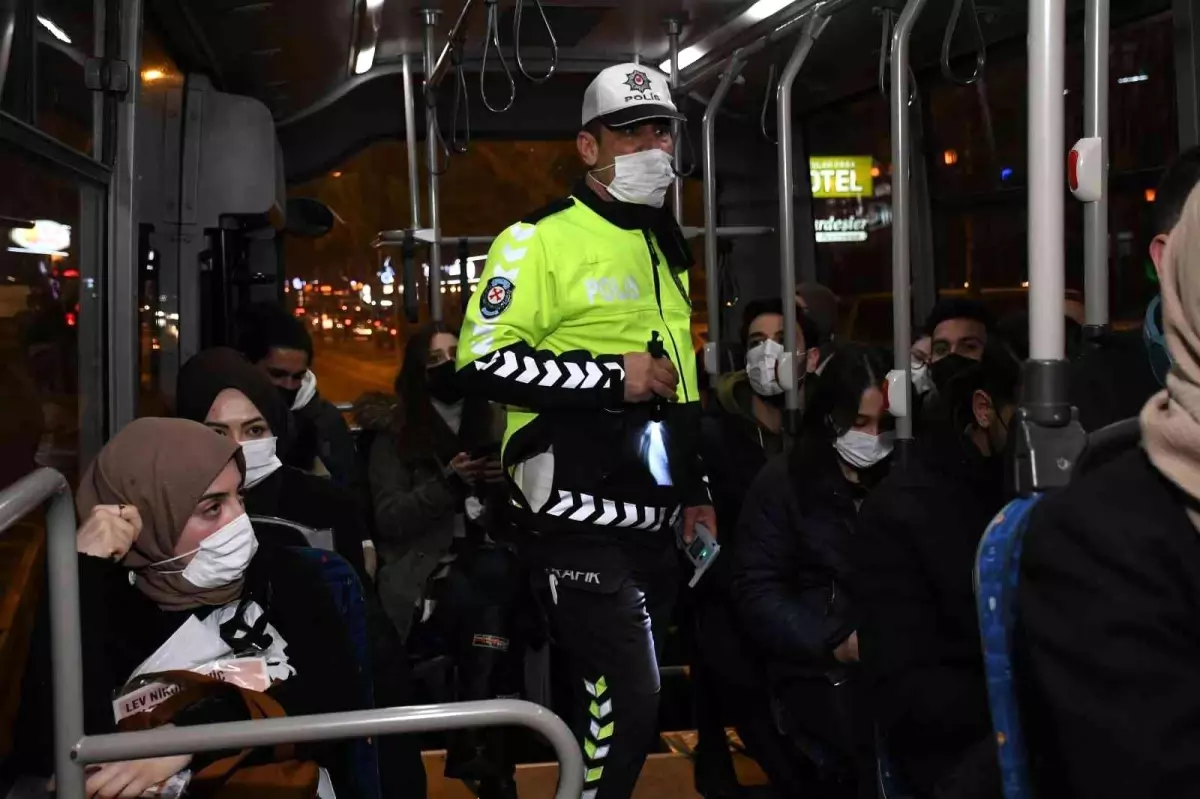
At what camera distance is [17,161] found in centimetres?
Result: 236

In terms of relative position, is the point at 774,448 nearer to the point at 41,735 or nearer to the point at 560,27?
the point at 560,27

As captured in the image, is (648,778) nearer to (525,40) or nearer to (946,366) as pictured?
(946,366)

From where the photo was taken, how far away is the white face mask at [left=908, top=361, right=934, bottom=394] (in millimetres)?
3998

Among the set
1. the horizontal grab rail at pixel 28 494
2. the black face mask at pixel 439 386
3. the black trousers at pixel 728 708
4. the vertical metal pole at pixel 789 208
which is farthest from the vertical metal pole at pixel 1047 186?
the black face mask at pixel 439 386

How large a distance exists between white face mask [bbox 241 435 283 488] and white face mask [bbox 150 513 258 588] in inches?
29.4

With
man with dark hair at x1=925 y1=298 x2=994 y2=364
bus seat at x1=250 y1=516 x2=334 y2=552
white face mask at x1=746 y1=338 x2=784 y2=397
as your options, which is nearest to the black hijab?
bus seat at x1=250 y1=516 x2=334 y2=552

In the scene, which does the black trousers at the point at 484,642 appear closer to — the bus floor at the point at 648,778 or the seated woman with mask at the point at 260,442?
the bus floor at the point at 648,778

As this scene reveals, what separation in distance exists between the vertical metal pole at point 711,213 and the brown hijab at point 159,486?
2.42 meters

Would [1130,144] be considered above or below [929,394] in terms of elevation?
above

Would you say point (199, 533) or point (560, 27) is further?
point (560, 27)

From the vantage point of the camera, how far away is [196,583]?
200 centimetres

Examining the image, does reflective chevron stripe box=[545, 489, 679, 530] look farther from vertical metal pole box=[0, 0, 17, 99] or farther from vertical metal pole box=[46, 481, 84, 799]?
vertical metal pole box=[0, 0, 17, 99]

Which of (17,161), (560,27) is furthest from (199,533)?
(560,27)

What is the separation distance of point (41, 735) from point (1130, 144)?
12.4 feet
